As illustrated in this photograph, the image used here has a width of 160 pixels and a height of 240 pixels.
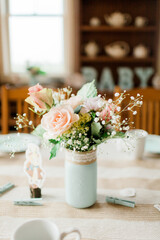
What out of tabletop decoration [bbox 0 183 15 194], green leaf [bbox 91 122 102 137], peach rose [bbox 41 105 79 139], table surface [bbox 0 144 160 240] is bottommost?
table surface [bbox 0 144 160 240]

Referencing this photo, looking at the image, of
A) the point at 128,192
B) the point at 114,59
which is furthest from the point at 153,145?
the point at 114,59

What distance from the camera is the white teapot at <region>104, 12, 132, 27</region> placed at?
301 cm

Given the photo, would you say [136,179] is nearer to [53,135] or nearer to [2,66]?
[53,135]

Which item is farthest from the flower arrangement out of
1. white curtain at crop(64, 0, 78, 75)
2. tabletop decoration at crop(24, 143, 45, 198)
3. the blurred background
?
white curtain at crop(64, 0, 78, 75)

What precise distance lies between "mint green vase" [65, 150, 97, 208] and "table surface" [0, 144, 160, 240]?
29 millimetres

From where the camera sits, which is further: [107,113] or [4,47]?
[4,47]

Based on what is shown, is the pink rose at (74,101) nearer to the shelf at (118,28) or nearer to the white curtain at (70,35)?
the shelf at (118,28)

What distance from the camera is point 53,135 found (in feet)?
2.66

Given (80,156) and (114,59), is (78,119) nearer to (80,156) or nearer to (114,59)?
(80,156)

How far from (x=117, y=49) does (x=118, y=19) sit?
310 millimetres

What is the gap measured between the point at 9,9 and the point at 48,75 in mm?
906

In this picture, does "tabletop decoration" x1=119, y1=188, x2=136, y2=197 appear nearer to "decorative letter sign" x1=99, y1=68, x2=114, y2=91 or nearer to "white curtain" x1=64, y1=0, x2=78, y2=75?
"decorative letter sign" x1=99, y1=68, x2=114, y2=91

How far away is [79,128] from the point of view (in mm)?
837

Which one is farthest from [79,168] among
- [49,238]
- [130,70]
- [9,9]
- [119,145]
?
[9,9]
